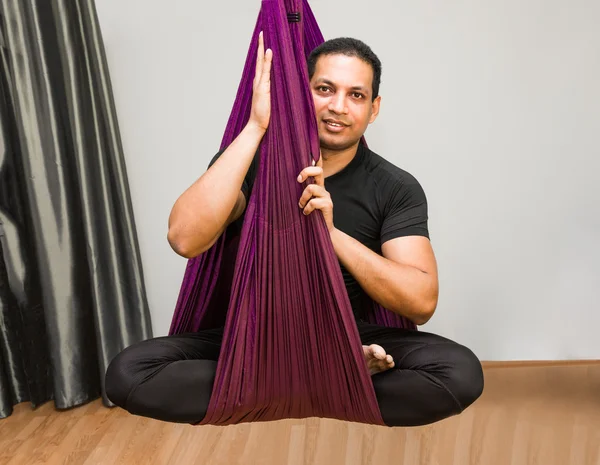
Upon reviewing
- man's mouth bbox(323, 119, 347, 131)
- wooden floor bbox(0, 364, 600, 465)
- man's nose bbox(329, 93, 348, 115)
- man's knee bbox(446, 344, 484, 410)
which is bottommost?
wooden floor bbox(0, 364, 600, 465)

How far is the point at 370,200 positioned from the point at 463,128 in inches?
35.3

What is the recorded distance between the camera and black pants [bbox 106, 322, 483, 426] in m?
1.45

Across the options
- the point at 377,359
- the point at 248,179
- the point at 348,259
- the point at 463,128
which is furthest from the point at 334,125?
the point at 463,128

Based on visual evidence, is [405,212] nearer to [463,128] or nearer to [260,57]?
[260,57]

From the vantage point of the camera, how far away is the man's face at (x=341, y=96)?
164 centimetres

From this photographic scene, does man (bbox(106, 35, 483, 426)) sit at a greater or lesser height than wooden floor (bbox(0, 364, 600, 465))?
greater

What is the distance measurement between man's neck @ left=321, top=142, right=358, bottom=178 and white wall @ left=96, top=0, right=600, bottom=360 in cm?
73

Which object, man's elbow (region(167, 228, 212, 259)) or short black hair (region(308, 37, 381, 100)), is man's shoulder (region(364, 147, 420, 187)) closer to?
short black hair (region(308, 37, 381, 100))

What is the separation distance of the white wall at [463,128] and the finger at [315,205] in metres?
1.14

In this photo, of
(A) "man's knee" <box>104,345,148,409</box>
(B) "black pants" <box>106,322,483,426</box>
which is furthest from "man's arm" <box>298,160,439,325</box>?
(A) "man's knee" <box>104,345,148,409</box>

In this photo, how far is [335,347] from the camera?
1377mm

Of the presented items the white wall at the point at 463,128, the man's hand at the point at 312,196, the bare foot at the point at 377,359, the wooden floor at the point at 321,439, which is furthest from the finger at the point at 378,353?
the white wall at the point at 463,128

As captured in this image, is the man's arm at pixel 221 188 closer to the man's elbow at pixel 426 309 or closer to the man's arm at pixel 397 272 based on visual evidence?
the man's arm at pixel 397 272

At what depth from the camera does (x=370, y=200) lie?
173 centimetres
